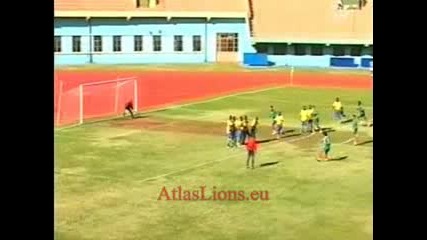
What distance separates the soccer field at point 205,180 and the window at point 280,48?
1.79 feet

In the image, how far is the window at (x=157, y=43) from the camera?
6426mm

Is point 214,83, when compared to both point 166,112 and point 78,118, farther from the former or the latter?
point 78,118

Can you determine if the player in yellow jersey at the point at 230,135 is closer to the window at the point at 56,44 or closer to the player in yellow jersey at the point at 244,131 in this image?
the player in yellow jersey at the point at 244,131

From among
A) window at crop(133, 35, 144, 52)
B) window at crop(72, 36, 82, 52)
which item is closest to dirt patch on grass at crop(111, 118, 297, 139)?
window at crop(133, 35, 144, 52)

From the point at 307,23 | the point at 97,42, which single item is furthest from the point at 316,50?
the point at 97,42

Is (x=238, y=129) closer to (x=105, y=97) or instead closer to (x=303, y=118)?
(x=303, y=118)

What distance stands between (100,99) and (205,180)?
8.05 ft

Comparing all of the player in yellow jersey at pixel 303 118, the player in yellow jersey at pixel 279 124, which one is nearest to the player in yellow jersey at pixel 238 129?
the player in yellow jersey at pixel 279 124

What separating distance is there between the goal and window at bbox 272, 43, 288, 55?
4.27 feet

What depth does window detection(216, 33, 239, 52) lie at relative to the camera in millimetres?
6574

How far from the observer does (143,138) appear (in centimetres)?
602

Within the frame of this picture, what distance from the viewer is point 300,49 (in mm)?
7355
